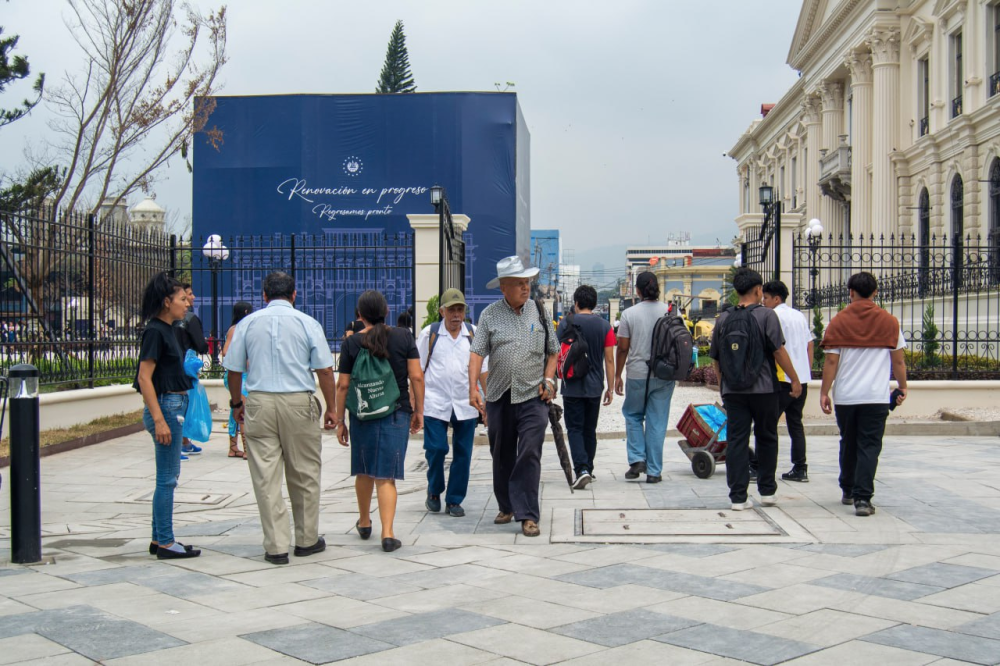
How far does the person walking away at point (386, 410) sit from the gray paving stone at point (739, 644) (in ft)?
7.81

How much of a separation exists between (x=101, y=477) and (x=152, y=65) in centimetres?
1293

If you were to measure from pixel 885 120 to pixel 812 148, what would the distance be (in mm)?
12176

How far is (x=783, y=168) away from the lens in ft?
177

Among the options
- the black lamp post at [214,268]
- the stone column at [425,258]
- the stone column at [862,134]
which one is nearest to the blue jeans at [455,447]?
the black lamp post at [214,268]

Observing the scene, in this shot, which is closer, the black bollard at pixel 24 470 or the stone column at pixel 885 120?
the black bollard at pixel 24 470

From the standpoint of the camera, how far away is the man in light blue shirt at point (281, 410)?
5770 mm

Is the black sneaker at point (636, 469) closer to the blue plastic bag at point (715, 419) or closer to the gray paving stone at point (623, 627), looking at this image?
the blue plastic bag at point (715, 419)

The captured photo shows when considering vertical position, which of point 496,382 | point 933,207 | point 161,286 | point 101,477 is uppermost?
point 933,207

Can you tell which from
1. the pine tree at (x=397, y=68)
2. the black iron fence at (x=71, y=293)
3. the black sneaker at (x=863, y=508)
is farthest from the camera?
the pine tree at (x=397, y=68)

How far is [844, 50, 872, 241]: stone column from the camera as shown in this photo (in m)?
35.4

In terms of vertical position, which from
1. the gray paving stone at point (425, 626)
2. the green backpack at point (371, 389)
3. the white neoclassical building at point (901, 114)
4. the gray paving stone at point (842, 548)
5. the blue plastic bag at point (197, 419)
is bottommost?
the gray paving stone at point (842, 548)

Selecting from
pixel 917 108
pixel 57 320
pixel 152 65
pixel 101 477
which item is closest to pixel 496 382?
pixel 101 477

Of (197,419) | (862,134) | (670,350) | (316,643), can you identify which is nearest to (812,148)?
(862,134)

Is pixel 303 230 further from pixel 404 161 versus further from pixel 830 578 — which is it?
pixel 830 578
